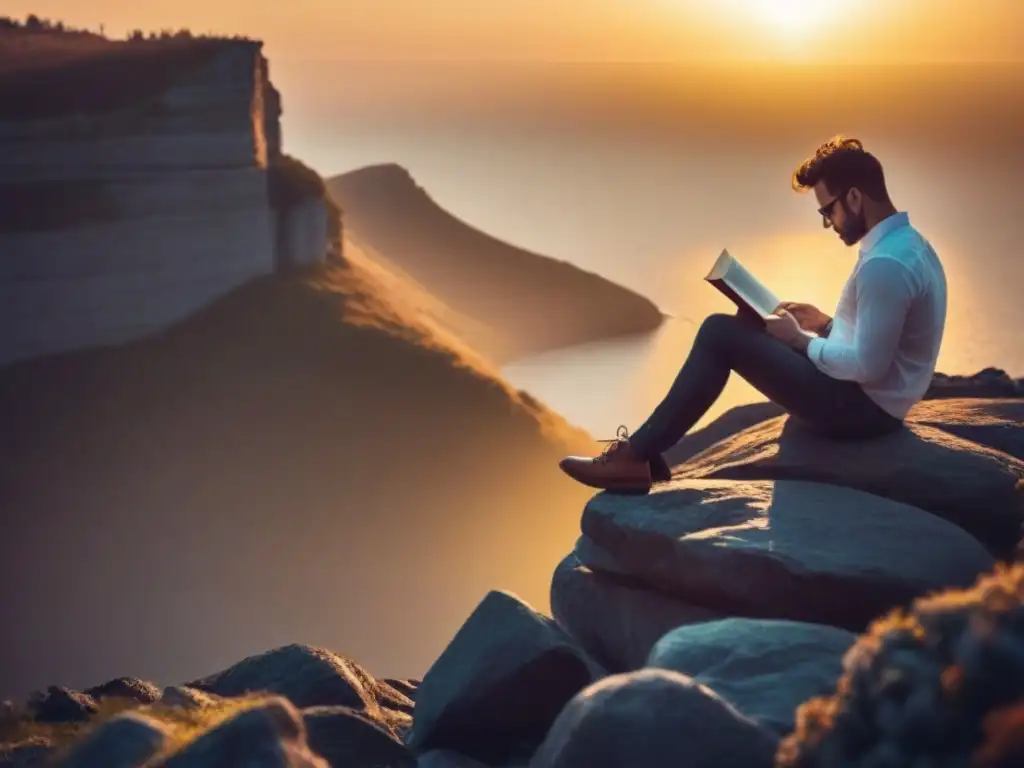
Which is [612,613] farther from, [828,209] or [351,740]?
[828,209]

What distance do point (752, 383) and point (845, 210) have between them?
1.12 m

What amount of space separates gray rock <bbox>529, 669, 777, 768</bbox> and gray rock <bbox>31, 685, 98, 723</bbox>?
482cm

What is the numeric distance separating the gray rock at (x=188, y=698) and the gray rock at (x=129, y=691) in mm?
1248

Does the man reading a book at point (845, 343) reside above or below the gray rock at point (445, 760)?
above

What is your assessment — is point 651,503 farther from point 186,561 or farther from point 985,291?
point 985,291

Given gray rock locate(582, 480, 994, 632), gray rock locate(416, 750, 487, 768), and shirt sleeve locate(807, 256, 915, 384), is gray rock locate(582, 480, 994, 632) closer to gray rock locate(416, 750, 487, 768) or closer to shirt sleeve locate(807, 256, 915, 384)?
shirt sleeve locate(807, 256, 915, 384)

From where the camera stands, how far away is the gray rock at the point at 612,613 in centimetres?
714

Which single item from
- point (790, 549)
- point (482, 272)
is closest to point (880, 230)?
point (790, 549)

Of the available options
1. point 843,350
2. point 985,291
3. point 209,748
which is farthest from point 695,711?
point 985,291

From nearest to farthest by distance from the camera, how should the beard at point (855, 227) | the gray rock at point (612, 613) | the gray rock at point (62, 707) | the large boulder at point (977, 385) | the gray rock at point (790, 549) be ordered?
1. the gray rock at point (790, 549)
2. the beard at point (855, 227)
3. the gray rock at point (612, 613)
4. the gray rock at point (62, 707)
5. the large boulder at point (977, 385)

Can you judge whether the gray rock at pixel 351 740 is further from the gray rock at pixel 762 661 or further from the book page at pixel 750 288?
the book page at pixel 750 288

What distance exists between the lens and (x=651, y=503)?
24.1 ft

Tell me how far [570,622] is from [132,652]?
83.0 feet

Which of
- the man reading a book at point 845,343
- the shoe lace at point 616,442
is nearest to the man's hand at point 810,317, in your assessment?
the man reading a book at point 845,343
